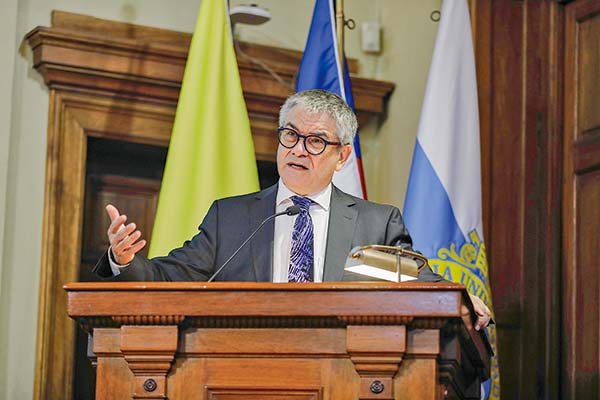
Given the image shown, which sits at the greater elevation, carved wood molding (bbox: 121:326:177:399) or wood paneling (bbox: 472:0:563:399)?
wood paneling (bbox: 472:0:563:399)

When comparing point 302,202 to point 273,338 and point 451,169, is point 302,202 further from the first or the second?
point 451,169

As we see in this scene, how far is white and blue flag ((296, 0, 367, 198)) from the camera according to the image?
5184mm

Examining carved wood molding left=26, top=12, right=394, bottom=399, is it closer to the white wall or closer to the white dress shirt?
the white wall

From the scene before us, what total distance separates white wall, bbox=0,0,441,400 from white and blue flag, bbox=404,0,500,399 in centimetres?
53

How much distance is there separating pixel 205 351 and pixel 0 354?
2.43 m

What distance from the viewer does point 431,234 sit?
16.1ft

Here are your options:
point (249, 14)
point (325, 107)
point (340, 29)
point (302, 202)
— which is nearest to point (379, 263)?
point (302, 202)

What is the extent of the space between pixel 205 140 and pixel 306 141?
166 centimetres

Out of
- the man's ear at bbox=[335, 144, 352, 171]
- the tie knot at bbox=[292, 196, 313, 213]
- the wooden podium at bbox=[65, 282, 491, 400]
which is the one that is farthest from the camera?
the man's ear at bbox=[335, 144, 352, 171]

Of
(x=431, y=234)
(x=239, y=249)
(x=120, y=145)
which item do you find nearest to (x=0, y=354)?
(x=120, y=145)

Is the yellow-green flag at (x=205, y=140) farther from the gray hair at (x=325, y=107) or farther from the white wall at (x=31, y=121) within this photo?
the gray hair at (x=325, y=107)

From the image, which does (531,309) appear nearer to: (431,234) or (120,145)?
(431,234)

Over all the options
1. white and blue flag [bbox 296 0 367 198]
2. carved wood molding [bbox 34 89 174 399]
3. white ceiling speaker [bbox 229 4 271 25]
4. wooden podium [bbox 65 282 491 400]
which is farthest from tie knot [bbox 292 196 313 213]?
white ceiling speaker [bbox 229 4 271 25]

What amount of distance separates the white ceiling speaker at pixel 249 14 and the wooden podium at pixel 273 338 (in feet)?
9.22
